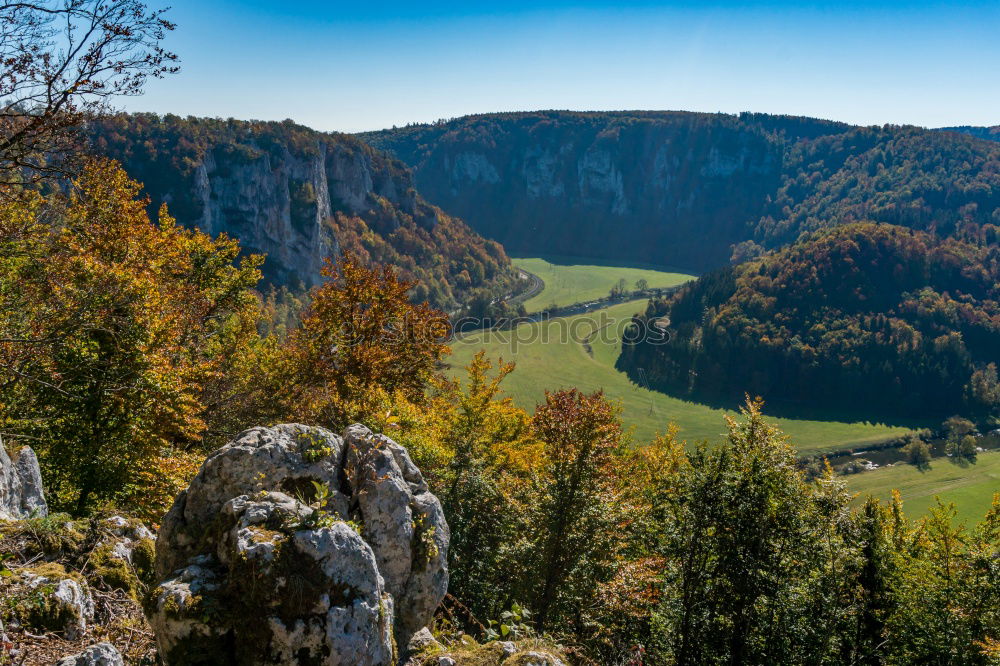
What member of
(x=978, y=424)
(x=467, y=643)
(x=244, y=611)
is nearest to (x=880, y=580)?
(x=467, y=643)

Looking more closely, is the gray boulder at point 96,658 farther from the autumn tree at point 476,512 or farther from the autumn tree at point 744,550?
the autumn tree at point 744,550

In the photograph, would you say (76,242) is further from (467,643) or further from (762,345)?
(762,345)

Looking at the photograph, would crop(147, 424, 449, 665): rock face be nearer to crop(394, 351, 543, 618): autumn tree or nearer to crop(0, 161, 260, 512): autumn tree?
crop(0, 161, 260, 512): autumn tree

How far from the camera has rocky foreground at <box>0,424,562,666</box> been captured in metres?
8.39

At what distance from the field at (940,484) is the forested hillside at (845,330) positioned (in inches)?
1509

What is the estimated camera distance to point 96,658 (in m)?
8.31

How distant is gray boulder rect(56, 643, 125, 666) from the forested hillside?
158 meters

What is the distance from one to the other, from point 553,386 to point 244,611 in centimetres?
13243

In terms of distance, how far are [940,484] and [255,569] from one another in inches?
4968

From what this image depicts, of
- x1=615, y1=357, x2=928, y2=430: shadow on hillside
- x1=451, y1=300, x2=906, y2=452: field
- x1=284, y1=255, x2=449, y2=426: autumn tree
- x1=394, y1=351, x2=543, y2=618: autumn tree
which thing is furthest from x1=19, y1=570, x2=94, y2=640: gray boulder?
x1=615, y1=357, x2=928, y2=430: shadow on hillside

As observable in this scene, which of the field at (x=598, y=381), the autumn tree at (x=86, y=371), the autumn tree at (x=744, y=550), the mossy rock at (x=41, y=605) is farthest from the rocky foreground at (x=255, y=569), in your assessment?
the field at (x=598, y=381)

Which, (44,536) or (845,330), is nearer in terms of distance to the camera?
(44,536)

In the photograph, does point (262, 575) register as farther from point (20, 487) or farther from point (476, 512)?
point (476, 512)

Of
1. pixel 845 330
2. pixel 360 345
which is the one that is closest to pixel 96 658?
pixel 360 345
